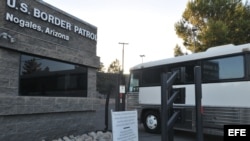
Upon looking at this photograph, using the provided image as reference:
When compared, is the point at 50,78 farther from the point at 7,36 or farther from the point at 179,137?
the point at 179,137

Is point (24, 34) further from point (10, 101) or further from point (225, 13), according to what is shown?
point (225, 13)

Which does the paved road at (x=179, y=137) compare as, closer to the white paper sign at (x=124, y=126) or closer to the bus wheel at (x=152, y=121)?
the bus wheel at (x=152, y=121)

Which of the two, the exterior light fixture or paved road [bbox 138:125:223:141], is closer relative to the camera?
the exterior light fixture

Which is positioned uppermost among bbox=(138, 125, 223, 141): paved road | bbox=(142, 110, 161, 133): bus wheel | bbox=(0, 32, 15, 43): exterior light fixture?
bbox=(0, 32, 15, 43): exterior light fixture

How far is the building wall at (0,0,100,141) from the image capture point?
9125mm

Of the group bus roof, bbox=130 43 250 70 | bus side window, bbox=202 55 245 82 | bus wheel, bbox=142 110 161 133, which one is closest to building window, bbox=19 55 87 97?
bus wheel, bbox=142 110 161 133

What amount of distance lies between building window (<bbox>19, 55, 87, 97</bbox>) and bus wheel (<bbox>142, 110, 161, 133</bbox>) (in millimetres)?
2921

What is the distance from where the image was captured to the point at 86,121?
41.3 feet

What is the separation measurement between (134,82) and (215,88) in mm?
4580

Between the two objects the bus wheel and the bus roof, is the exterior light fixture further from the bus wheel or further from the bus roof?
the bus wheel

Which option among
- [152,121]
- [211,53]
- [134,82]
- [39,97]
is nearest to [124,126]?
[39,97]

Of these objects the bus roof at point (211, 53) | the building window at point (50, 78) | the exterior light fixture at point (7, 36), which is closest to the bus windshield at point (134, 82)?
the bus roof at point (211, 53)

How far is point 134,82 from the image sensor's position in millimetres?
14820

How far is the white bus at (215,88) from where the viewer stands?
33.2 feet
